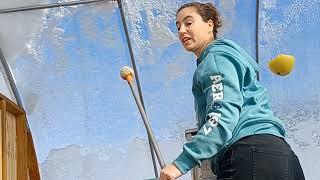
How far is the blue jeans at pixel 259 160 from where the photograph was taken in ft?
5.77

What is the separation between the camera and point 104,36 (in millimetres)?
6703

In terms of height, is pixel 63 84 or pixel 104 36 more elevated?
pixel 104 36

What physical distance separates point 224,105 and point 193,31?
372 mm

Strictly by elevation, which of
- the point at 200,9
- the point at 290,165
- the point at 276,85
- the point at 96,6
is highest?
the point at 96,6

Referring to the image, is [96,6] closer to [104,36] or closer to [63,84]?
[104,36]

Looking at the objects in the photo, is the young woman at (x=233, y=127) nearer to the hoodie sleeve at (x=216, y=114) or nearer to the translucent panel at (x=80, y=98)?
the hoodie sleeve at (x=216, y=114)

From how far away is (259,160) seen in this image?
1.76 m

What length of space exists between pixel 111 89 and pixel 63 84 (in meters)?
0.57

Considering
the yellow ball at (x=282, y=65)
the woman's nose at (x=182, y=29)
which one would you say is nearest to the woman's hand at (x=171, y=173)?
the woman's nose at (x=182, y=29)

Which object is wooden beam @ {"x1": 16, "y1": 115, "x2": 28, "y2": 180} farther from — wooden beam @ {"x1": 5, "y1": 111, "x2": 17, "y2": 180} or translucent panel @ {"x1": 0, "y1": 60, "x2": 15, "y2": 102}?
translucent panel @ {"x1": 0, "y1": 60, "x2": 15, "y2": 102}

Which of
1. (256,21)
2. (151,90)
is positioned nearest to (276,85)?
(256,21)

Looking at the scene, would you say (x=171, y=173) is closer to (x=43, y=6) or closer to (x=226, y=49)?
(x=226, y=49)

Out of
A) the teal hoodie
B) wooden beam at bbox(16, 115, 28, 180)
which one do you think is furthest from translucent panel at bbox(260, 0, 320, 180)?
the teal hoodie

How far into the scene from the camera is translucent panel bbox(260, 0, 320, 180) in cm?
641
